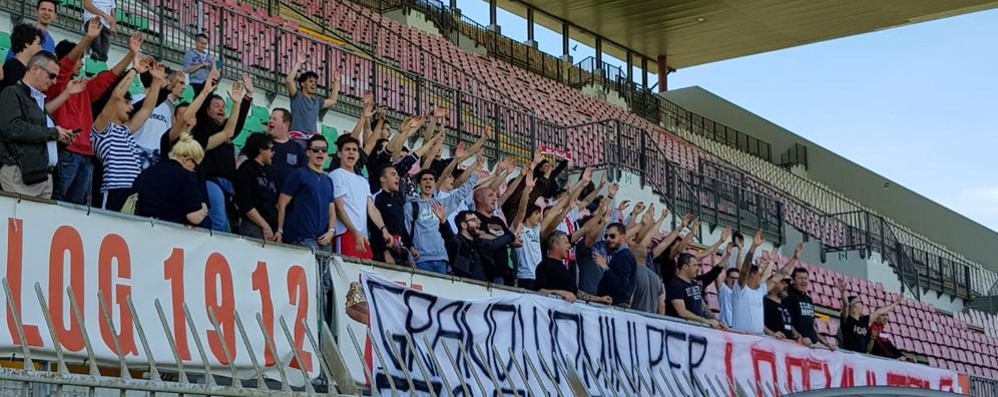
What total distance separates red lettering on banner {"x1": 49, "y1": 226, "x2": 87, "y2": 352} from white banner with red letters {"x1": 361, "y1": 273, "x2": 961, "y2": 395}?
1894 mm

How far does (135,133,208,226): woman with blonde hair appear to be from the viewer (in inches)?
344

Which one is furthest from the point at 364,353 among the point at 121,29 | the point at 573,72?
the point at 573,72

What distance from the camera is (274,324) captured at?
8.59 m

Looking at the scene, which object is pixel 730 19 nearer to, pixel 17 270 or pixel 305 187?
pixel 305 187

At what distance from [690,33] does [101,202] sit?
30.1 m

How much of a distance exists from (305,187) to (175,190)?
1379mm

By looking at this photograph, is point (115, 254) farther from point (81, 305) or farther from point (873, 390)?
point (873, 390)

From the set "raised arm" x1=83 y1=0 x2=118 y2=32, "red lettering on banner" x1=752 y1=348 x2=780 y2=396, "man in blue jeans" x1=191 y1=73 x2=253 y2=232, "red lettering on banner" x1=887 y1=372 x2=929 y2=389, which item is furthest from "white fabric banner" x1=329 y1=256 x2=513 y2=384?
"red lettering on banner" x1=887 y1=372 x2=929 y2=389

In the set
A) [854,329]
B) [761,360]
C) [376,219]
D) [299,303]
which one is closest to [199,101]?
[376,219]

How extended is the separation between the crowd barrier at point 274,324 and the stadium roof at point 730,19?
23.9 meters

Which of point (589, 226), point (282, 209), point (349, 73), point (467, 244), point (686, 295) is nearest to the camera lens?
point (282, 209)

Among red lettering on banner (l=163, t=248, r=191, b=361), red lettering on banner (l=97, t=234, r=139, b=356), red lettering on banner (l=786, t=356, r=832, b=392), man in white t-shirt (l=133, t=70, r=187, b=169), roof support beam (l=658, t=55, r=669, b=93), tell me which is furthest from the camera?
roof support beam (l=658, t=55, r=669, b=93)

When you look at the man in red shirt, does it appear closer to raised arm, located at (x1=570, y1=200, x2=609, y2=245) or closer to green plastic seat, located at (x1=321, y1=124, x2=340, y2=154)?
green plastic seat, located at (x1=321, y1=124, x2=340, y2=154)

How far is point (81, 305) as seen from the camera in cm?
749
